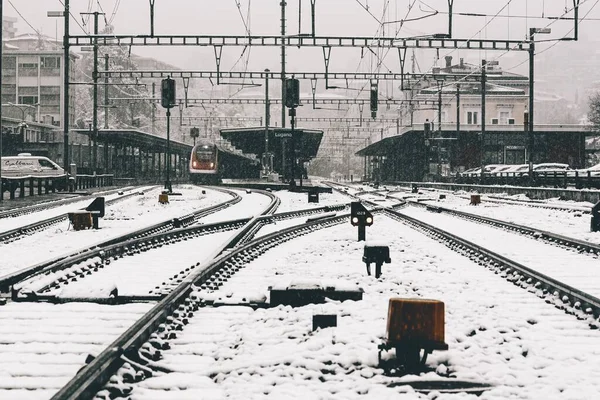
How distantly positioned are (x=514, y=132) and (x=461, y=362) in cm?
5874

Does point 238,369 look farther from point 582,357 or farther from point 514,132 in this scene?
point 514,132

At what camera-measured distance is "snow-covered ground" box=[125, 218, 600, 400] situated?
3.75 m

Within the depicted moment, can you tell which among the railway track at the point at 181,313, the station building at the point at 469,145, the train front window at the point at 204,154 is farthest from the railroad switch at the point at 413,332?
the station building at the point at 469,145

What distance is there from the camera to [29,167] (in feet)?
119

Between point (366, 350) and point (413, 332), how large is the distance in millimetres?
365

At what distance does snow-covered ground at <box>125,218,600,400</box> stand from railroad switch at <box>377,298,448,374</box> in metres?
0.11

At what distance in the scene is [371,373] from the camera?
4.01m

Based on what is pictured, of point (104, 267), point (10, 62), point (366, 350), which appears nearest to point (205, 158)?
point (104, 267)

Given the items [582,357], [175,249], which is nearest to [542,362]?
[582,357]

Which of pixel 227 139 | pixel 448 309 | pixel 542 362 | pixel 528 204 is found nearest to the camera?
pixel 542 362

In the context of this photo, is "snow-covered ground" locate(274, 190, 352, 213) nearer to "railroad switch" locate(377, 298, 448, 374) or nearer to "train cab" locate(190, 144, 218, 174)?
"railroad switch" locate(377, 298, 448, 374)

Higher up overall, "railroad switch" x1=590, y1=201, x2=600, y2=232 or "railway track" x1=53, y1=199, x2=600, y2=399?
"railroad switch" x1=590, y1=201, x2=600, y2=232

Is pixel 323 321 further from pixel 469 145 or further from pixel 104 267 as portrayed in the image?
pixel 469 145

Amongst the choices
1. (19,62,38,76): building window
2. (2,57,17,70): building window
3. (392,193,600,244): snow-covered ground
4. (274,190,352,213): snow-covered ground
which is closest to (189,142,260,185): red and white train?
(274,190,352,213): snow-covered ground
